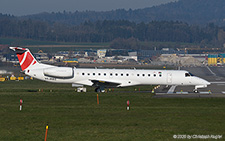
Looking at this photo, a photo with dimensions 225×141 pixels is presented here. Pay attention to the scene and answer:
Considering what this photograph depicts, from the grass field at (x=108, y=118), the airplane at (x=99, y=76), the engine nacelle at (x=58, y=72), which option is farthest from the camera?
the airplane at (x=99, y=76)

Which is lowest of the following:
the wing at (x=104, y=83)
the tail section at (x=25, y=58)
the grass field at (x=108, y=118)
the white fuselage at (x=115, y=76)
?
the grass field at (x=108, y=118)

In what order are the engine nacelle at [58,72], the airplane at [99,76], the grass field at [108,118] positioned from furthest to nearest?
1. the airplane at [99,76]
2. the engine nacelle at [58,72]
3. the grass field at [108,118]

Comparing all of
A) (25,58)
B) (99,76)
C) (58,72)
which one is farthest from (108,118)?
(25,58)

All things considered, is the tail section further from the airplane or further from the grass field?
the grass field

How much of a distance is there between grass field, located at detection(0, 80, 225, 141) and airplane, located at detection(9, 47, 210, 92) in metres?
6.35

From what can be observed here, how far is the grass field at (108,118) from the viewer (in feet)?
78.6

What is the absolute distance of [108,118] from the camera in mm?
29328

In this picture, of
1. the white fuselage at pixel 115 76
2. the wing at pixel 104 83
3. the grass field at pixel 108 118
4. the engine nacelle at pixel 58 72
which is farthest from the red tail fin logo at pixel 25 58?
the wing at pixel 104 83

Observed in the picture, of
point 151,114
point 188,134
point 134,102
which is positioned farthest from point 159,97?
point 188,134

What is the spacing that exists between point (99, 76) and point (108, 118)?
20026 mm

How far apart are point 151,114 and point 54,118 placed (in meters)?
6.99

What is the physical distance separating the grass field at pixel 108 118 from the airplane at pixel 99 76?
6.35 metres

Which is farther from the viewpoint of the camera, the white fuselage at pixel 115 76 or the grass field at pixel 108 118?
the white fuselage at pixel 115 76

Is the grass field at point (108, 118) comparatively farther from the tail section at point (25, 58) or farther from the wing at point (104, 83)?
the tail section at point (25, 58)
